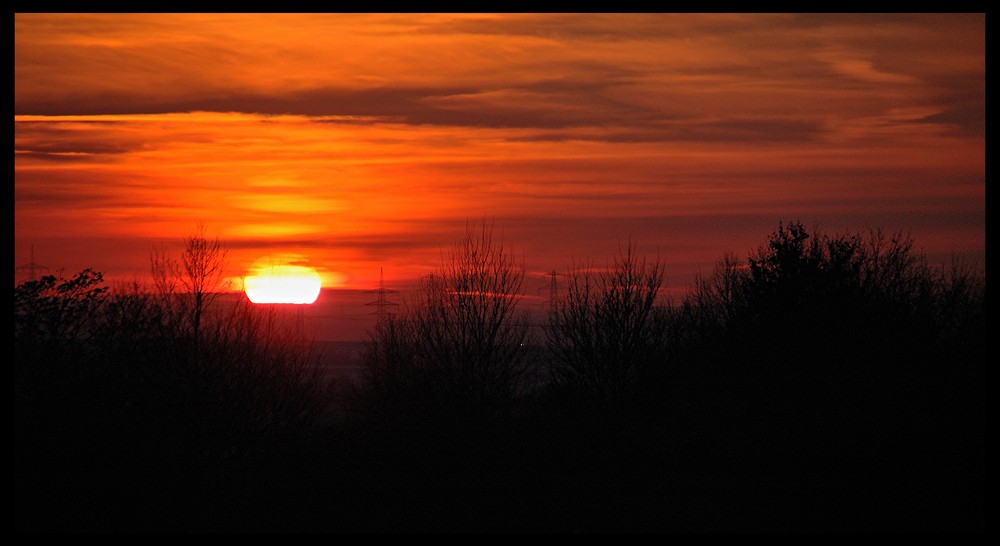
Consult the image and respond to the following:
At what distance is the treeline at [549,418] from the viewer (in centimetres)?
1872

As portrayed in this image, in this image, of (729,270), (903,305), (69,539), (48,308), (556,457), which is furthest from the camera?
(729,270)

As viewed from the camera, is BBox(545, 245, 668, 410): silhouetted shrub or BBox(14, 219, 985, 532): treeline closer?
BBox(14, 219, 985, 532): treeline

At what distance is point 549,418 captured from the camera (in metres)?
40.1

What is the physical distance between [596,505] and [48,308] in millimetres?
12421

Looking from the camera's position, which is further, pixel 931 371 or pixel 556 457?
pixel 556 457

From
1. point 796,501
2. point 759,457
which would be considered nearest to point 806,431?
point 759,457

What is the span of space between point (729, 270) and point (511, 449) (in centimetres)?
2598

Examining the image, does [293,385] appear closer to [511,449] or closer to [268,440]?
[268,440]

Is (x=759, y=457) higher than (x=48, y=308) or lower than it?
lower

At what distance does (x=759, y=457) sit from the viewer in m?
25.1

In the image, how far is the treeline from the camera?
61.4ft

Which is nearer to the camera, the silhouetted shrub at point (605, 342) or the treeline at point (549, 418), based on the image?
the treeline at point (549, 418)
